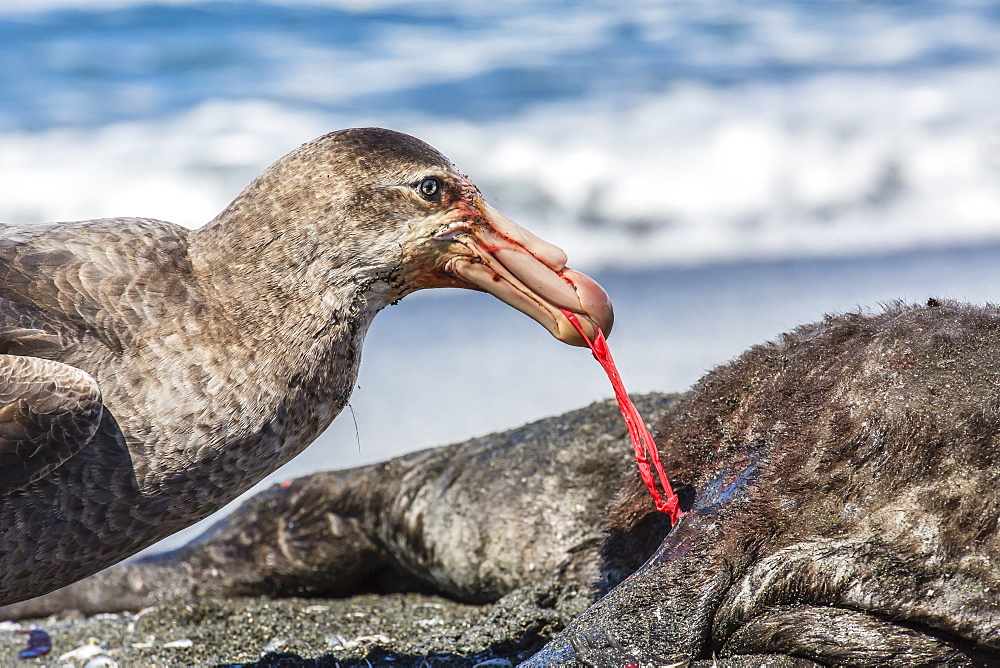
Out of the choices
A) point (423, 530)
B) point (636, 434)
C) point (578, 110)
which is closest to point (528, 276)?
point (636, 434)

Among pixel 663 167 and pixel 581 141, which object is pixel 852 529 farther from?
pixel 581 141

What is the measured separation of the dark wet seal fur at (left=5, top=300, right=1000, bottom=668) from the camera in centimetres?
266

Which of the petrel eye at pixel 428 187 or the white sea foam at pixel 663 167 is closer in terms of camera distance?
the petrel eye at pixel 428 187

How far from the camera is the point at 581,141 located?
37.9ft

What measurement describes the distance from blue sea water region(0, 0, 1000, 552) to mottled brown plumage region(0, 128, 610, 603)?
9.77ft

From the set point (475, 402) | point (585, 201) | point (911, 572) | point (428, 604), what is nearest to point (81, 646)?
point (428, 604)

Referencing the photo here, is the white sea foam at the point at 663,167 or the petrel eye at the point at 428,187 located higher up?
the white sea foam at the point at 663,167

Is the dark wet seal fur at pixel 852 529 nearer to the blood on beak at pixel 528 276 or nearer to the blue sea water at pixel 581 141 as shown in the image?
the blood on beak at pixel 528 276

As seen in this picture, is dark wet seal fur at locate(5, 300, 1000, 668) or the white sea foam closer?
dark wet seal fur at locate(5, 300, 1000, 668)

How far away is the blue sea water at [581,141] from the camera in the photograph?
7.66 m

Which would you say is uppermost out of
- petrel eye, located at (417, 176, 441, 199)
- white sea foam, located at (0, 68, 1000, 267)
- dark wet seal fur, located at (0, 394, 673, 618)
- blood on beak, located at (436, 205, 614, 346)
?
white sea foam, located at (0, 68, 1000, 267)

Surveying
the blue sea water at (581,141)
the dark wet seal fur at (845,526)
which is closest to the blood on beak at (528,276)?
the dark wet seal fur at (845,526)

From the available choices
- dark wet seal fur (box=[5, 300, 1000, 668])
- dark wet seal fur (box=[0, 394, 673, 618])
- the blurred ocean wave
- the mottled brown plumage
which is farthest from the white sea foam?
dark wet seal fur (box=[5, 300, 1000, 668])

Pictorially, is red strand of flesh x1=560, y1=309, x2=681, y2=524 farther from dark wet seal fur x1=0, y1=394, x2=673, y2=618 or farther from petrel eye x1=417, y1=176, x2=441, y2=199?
dark wet seal fur x1=0, y1=394, x2=673, y2=618
